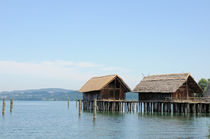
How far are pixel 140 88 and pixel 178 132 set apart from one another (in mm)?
27320

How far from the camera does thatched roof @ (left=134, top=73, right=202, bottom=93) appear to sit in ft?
176

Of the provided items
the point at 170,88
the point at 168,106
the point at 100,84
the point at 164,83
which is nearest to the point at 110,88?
the point at 100,84

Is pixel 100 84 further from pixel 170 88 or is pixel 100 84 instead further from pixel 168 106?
pixel 170 88

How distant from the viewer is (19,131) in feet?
114

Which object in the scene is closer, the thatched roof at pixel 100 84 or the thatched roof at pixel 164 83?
the thatched roof at pixel 164 83

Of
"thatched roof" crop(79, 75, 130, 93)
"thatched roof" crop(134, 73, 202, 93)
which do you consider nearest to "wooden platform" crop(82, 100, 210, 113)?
"thatched roof" crop(134, 73, 202, 93)

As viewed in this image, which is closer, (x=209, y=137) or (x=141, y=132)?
(x=209, y=137)

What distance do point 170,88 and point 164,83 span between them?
2.65 metres

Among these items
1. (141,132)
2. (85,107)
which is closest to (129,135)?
(141,132)


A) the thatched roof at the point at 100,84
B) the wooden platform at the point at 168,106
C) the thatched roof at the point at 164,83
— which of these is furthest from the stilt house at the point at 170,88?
the thatched roof at the point at 100,84

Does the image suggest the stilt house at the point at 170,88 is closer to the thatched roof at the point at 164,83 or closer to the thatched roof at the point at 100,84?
the thatched roof at the point at 164,83

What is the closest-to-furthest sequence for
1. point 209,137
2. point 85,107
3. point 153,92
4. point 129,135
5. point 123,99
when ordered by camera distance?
point 209,137, point 129,135, point 153,92, point 123,99, point 85,107

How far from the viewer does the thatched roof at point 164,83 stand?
176 feet

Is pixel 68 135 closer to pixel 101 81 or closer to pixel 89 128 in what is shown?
pixel 89 128
